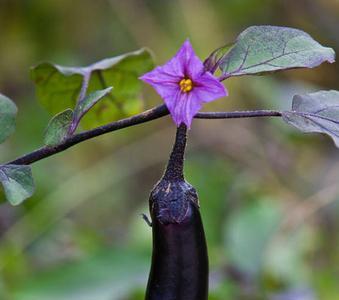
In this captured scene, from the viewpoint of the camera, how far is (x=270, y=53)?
0.59m

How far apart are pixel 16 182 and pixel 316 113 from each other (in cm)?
22

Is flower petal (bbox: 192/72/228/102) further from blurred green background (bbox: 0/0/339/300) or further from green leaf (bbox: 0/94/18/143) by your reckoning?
blurred green background (bbox: 0/0/339/300)

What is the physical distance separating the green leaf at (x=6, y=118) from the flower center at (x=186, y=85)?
169 millimetres

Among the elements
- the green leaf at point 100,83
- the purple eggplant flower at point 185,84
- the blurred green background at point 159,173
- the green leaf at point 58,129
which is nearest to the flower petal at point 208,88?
the purple eggplant flower at point 185,84

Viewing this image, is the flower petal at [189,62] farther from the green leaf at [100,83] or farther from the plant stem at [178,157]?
the green leaf at [100,83]

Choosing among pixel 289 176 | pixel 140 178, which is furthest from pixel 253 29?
pixel 140 178

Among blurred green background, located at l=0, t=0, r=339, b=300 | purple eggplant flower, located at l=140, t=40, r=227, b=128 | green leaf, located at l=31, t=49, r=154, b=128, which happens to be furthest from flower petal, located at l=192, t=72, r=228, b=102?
blurred green background, located at l=0, t=0, r=339, b=300

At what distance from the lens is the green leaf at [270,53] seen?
0.59 meters

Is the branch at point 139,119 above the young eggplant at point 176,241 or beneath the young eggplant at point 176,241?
above

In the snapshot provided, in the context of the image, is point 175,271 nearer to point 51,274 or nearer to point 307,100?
point 307,100

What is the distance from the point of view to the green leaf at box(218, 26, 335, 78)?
23.1 inches

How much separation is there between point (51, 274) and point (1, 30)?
1.21 m

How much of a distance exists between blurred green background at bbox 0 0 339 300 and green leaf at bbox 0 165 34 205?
→ 0.75 meters

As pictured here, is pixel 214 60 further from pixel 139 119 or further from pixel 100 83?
pixel 100 83
